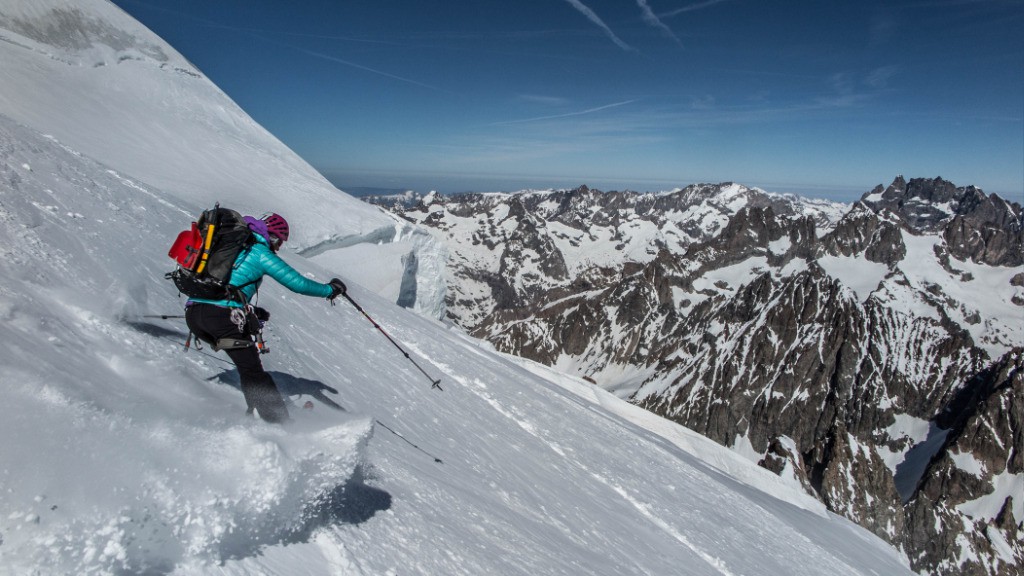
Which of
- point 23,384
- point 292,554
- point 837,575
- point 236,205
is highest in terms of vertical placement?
point 236,205

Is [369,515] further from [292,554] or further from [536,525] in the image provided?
[536,525]

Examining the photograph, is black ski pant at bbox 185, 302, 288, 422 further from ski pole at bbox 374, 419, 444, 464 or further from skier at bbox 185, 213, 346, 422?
ski pole at bbox 374, 419, 444, 464

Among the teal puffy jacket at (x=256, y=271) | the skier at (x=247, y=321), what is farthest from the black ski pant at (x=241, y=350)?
the teal puffy jacket at (x=256, y=271)

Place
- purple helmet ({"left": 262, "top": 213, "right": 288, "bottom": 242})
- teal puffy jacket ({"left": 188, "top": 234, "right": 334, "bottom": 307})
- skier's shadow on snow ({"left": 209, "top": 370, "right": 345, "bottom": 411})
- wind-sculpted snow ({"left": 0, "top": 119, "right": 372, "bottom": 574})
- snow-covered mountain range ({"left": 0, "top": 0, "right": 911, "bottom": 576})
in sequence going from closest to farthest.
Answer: wind-sculpted snow ({"left": 0, "top": 119, "right": 372, "bottom": 574}) < snow-covered mountain range ({"left": 0, "top": 0, "right": 911, "bottom": 576}) < teal puffy jacket ({"left": 188, "top": 234, "right": 334, "bottom": 307}) < purple helmet ({"left": 262, "top": 213, "right": 288, "bottom": 242}) < skier's shadow on snow ({"left": 209, "top": 370, "right": 345, "bottom": 411})

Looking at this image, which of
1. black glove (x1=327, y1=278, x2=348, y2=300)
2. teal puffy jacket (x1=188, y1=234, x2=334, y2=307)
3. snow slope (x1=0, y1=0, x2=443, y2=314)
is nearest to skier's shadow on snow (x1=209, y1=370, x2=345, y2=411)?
teal puffy jacket (x1=188, y1=234, x2=334, y2=307)

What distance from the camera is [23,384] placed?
167 inches

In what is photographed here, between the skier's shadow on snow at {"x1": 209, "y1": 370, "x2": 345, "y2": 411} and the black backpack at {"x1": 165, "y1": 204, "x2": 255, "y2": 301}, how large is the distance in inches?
55.2

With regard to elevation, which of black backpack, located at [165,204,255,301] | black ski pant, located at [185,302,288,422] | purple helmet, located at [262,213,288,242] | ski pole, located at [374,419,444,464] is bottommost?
ski pole, located at [374,419,444,464]

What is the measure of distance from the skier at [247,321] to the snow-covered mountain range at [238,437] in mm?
330

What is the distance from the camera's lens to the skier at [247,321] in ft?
21.9

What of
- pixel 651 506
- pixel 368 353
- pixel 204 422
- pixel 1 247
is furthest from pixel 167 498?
pixel 651 506

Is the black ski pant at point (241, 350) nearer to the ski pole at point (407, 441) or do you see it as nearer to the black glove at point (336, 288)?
the black glove at point (336, 288)

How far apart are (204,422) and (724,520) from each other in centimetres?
1552

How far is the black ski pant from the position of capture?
21.9 feet
